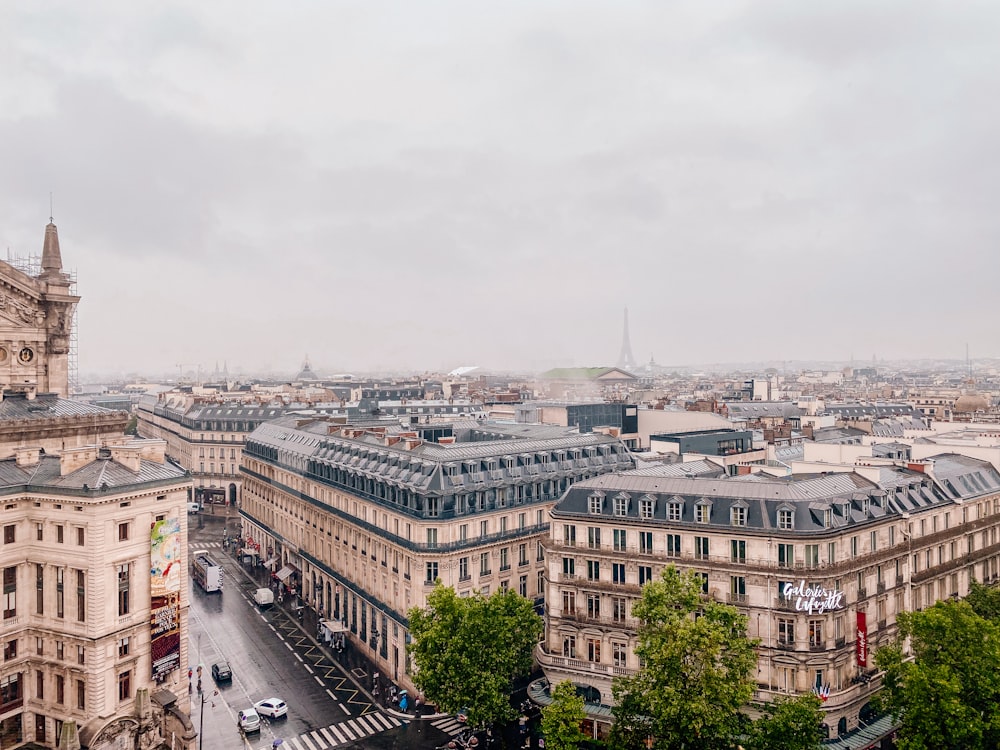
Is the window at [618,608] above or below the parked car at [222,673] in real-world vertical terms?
above

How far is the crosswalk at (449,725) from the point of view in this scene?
67812mm

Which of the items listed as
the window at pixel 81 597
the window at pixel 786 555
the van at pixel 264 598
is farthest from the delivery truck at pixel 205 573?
the window at pixel 786 555

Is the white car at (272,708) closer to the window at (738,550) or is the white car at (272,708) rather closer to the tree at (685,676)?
the tree at (685,676)

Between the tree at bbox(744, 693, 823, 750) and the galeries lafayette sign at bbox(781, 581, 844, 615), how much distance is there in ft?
23.0

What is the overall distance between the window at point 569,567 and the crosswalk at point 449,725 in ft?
53.9

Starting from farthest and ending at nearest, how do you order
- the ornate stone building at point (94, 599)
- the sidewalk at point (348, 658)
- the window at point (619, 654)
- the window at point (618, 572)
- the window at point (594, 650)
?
1. the sidewalk at point (348, 658)
2. the window at point (618, 572)
3. the window at point (594, 650)
4. the window at point (619, 654)
5. the ornate stone building at point (94, 599)

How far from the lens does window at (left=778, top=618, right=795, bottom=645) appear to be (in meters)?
59.1

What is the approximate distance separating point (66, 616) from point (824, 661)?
184ft

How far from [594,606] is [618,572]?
3.60 meters

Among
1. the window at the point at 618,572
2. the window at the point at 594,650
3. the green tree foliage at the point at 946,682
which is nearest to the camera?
the green tree foliage at the point at 946,682

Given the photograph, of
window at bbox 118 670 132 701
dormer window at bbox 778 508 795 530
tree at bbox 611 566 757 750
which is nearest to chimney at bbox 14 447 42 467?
window at bbox 118 670 132 701

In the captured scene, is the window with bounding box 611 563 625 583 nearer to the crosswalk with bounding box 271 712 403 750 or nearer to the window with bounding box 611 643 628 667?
the window with bounding box 611 643 628 667

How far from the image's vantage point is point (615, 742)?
54.8 metres

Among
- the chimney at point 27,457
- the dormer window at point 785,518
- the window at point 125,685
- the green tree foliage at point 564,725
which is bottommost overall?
the green tree foliage at point 564,725
